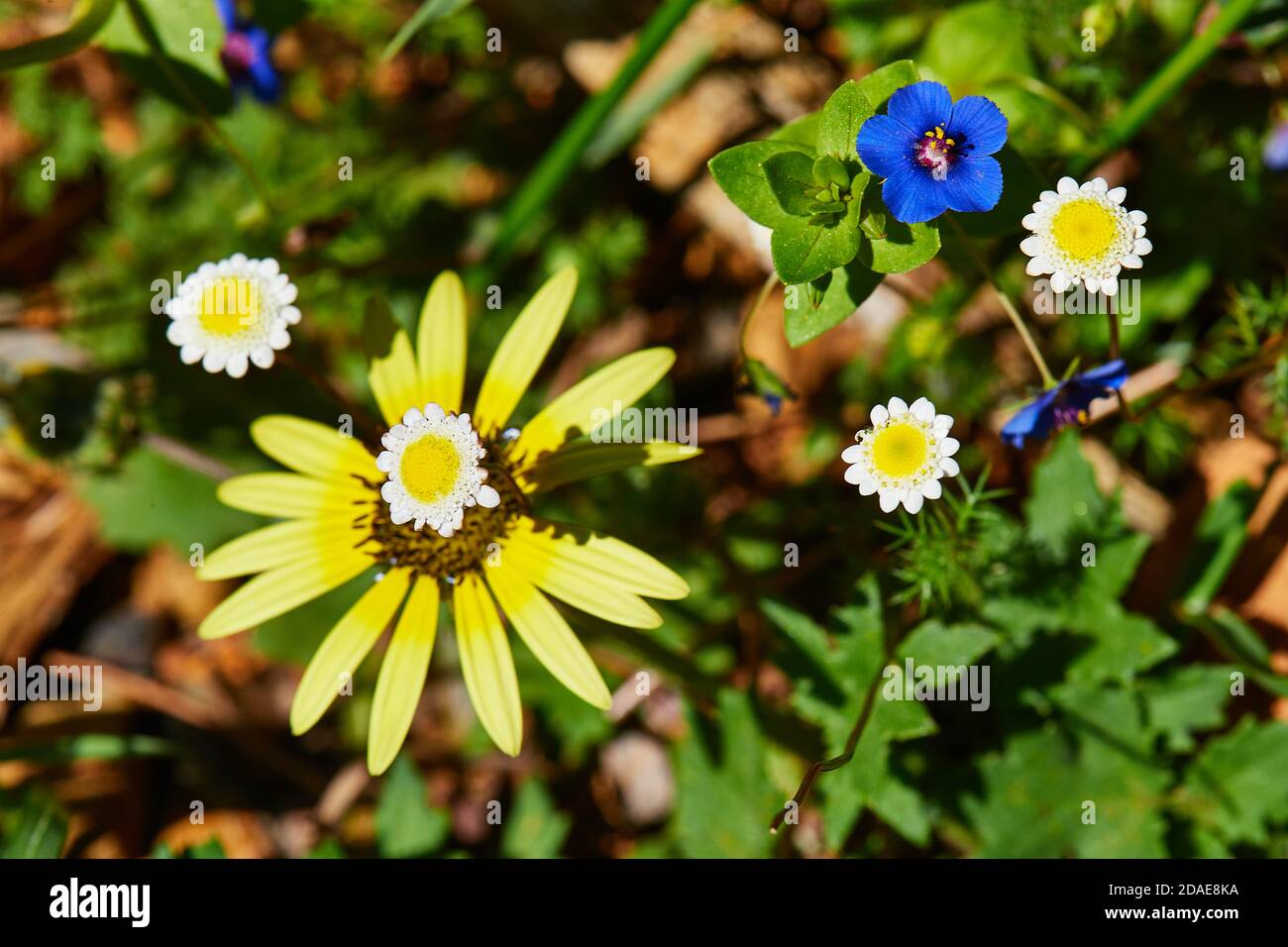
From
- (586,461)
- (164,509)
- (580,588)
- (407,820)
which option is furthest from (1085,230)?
(164,509)

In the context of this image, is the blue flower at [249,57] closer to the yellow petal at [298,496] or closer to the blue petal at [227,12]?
the blue petal at [227,12]

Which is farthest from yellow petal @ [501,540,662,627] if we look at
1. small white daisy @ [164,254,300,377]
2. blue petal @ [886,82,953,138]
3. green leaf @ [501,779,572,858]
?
green leaf @ [501,779,572,858]

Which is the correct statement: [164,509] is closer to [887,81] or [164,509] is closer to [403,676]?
[403,676]

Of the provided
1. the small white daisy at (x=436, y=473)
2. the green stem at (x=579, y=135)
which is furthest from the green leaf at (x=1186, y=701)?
the green stem at (x=579, y=135)

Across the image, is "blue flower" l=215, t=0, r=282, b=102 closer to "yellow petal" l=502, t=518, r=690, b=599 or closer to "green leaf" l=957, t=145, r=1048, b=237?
"yellow petal" l=502, t=518, r=690, b=599

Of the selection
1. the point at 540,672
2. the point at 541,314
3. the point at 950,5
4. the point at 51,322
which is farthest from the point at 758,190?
the point at 51,322
